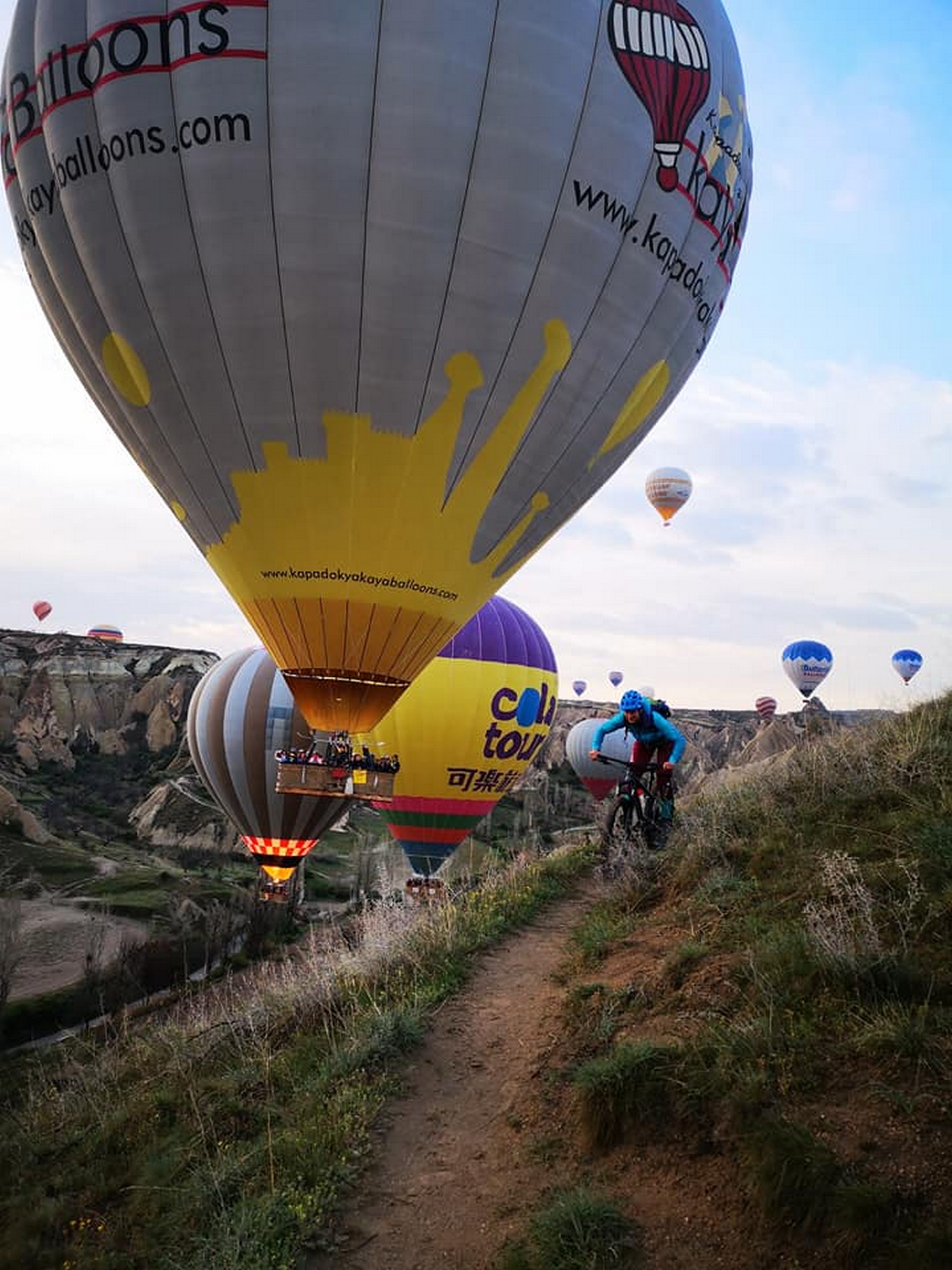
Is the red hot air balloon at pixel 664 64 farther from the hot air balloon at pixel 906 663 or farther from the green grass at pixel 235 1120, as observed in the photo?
the hot air balloon at pixel 906 663

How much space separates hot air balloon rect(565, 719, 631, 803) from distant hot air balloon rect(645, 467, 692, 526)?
11.4m

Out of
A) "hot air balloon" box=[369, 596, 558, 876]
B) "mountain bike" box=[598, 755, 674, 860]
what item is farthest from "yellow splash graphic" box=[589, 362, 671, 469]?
"hot air balloon" box=[369, 596, 558, 876]

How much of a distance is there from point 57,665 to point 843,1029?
96.7 meters

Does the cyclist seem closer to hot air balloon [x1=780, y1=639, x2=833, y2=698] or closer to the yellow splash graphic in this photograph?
the yellow splash graphic

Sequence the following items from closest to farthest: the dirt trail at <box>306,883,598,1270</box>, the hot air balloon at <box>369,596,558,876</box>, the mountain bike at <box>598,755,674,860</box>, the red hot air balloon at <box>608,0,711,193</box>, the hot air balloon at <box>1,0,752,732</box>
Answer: the dirt trail at <box>306,883,598,1270</box>
the mountain bike at <box>598,755,674,860</box>
the hot air balloon at <box>1,0,752,732</box>
the red hot air balloon at <box>608,0,711,193</box>
the hot air balloon at <box>369,596,558,876</box>

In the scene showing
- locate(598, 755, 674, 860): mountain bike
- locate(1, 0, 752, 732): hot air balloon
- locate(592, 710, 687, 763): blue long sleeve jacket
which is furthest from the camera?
locate(1, 0, 752, 732): hot air balloon

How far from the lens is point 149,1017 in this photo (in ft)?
79.4

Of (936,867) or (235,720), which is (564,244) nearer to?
(936,867)

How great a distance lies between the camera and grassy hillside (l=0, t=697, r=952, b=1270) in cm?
370

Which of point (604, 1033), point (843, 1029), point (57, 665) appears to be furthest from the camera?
point (57, 665)

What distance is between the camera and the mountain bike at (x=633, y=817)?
328 inches

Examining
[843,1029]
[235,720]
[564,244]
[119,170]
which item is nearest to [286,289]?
[119,170]

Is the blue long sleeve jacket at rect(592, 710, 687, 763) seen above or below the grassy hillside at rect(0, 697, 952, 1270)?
above

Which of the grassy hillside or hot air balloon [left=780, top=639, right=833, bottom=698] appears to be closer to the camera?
the grassy hillside
